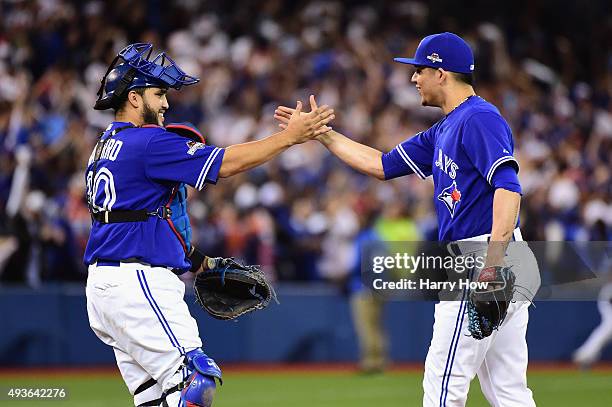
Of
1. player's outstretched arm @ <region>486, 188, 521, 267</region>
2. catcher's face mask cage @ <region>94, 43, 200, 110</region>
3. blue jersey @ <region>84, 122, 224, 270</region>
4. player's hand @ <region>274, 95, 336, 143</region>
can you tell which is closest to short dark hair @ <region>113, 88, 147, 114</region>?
catcher's face mask cage @ <region>94, 43, 200, 110</region>

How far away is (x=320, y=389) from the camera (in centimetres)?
1202

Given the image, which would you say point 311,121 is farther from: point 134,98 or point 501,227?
point 501,227

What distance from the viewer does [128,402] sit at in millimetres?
10500

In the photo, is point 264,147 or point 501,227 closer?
point 501,227

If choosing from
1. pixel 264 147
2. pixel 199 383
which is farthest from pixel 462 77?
pixel 199 383

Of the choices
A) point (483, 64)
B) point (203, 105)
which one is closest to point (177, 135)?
point (203, 105)

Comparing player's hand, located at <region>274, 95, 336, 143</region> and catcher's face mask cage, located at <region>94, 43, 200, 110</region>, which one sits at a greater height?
catcher's face mask cage, located at <region>94, 43, 200, 110</region>

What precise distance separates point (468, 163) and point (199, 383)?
6.17ft

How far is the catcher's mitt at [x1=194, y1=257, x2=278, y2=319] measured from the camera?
609cm

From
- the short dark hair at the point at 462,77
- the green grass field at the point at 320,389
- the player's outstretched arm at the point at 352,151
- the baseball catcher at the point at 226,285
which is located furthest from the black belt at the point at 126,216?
the green grass field at the point at 320,389

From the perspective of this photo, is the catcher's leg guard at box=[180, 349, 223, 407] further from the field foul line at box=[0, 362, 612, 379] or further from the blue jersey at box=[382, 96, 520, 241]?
the field foul line at box=[0, 362, 612, 379]

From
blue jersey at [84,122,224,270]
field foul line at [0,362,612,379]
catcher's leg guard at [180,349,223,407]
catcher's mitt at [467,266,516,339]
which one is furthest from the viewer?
field foul line at [0,362,612,379]

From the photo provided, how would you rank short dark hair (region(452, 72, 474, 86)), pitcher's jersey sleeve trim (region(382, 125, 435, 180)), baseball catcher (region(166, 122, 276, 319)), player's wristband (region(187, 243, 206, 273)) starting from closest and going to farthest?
baseball catcher (region(166, 122, 276, 319)) < short dark hair (region(452, 72, 474, 86)) < player's wristband (region(187, 243, 206, 273)) < pitcher's jersey sleeve trim (region(382, 125, 435, 180))

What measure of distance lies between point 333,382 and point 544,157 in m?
6.36
